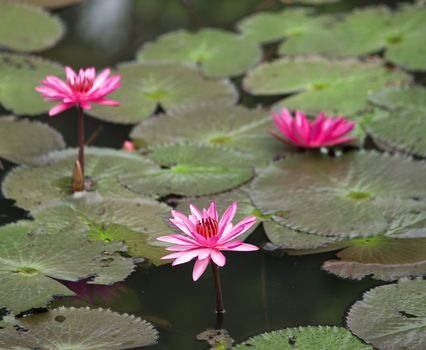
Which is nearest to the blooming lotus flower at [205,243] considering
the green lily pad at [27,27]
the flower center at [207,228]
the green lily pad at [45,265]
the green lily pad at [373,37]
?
the flower center at [207,228]

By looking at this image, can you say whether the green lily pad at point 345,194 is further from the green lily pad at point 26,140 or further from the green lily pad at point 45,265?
the green lily pad at point 26,140

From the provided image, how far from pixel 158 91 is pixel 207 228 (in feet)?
5.67

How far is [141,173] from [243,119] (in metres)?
0.64

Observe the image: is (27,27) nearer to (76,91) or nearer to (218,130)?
(218,130)

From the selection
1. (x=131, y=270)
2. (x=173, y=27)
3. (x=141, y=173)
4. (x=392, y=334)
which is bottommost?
(x=392, y=334)

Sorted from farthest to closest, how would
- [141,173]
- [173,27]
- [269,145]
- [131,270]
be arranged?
[173,27] < [269,145] < [141,173] < [131,270]

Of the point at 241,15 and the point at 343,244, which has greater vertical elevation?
the point at 241,15

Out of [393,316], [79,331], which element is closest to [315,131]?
[393,316]

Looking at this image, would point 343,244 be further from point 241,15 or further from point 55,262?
point 241,15

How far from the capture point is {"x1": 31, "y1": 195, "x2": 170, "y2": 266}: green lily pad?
9.12 feet

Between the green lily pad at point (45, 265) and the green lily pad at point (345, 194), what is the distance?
2.06 feet

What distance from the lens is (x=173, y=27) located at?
4680 millimetres

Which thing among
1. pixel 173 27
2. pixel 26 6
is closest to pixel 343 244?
pixel 173 27

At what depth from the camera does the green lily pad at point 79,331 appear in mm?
2295
